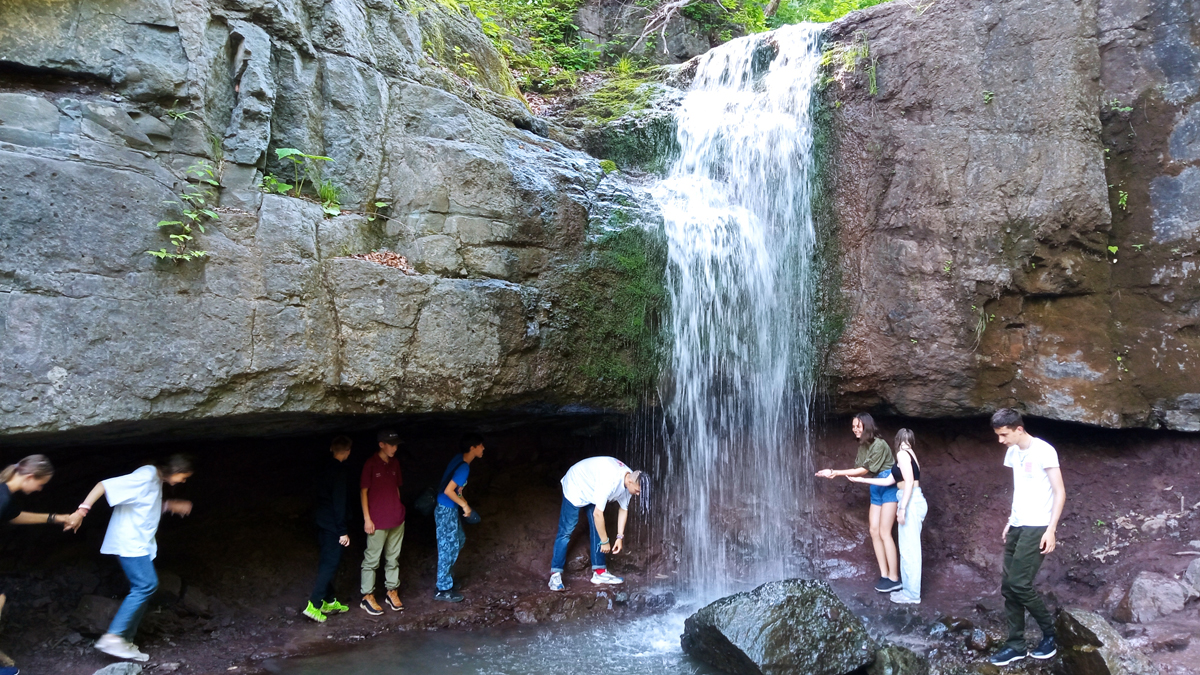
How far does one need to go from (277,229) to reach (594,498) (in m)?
3.75

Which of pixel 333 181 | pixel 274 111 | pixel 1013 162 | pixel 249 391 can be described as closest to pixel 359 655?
pixel 249 391

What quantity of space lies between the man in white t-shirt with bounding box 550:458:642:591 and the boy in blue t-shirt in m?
0.94

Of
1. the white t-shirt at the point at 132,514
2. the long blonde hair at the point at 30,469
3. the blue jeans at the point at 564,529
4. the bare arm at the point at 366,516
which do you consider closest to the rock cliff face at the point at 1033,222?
the blue jeans at the point at 564,529

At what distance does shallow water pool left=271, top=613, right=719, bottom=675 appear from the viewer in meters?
5.09

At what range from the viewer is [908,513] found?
6.16 metres

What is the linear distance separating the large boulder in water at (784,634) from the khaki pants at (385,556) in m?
2.96

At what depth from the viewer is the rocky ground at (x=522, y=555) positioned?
5344mm

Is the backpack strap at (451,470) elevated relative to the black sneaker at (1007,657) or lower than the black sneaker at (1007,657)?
elevated

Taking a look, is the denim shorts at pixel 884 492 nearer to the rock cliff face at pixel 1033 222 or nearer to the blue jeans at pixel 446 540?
the rock cliff face at pixel 1033 222

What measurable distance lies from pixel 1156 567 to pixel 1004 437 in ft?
8.58

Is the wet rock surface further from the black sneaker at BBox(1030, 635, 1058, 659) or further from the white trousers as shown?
the white trousers

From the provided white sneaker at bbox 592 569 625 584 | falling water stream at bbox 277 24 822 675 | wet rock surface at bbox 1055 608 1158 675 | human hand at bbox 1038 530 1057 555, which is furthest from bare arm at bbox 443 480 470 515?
wet rock surface at bbox 1055 608 1158 675

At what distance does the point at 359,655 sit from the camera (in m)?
5.34

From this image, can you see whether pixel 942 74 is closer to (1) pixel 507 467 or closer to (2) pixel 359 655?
(1) pixel 507 467
